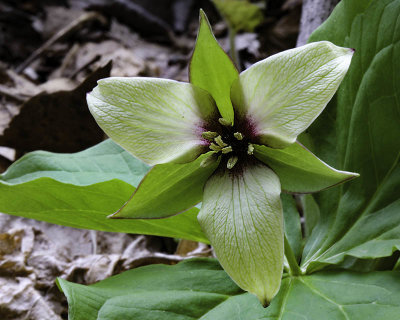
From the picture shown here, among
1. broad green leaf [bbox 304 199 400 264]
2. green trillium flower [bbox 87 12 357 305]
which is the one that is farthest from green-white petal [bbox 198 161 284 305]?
broad green leaf [bbox 304 199 400 264]

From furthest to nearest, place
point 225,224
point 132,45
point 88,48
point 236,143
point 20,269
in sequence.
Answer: point 132,45 → point 88,48 → point 20,269 → point 236,143 → point 225,224

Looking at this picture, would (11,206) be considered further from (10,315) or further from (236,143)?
(236,143)

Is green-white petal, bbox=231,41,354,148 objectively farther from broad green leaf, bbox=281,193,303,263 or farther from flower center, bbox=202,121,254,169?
broad green leaf, bbox=281,193,303,263

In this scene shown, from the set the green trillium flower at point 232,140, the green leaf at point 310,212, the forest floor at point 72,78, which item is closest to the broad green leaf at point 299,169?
the green trillium flower at point 232,140

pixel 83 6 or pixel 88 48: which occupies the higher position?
pixel 83 6

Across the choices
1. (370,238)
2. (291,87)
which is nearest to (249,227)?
(291,87)

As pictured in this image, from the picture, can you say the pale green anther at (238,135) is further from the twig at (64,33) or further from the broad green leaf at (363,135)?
the twig at (64,33)

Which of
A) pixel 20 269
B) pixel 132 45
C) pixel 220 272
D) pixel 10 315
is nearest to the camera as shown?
pixel 220 272

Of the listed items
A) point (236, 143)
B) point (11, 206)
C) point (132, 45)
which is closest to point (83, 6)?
point (132, 45)

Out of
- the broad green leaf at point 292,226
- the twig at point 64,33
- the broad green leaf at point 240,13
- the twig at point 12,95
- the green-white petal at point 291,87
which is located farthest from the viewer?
the twig at point 64,33
